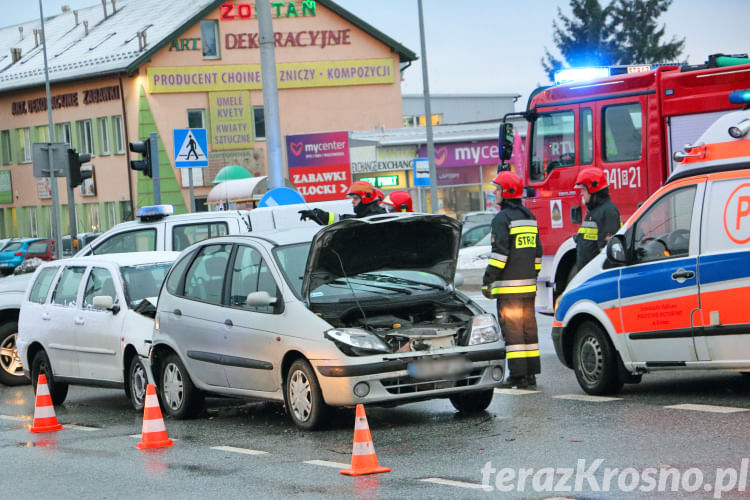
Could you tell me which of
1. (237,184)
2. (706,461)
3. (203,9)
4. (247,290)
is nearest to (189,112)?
(203,9)

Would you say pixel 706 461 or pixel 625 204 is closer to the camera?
pixel 706 461

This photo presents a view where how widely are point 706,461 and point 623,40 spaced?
68.8 metres

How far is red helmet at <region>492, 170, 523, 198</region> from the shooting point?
12250mm

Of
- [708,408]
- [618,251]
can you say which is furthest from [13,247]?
[708,408]

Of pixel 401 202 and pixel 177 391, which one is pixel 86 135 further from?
pixel 177 391

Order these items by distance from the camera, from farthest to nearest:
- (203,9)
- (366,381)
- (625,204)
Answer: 1. (203,9)
2. (625,204)
3. (366,381)

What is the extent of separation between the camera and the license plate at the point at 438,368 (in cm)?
1017

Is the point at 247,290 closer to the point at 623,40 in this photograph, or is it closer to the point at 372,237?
the point at 372,237

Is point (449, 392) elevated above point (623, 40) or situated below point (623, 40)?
below

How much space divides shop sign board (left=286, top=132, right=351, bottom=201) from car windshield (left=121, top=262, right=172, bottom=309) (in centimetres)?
1458

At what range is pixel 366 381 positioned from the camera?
10016 millimetres

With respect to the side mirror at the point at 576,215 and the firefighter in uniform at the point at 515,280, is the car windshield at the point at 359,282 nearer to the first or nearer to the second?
the firefighter in uniform at the point at 515,280

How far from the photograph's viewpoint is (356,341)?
10.1 meters

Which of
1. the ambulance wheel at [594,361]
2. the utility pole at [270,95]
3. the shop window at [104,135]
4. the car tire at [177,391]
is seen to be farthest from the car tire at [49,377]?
the shop window at [104,135]
